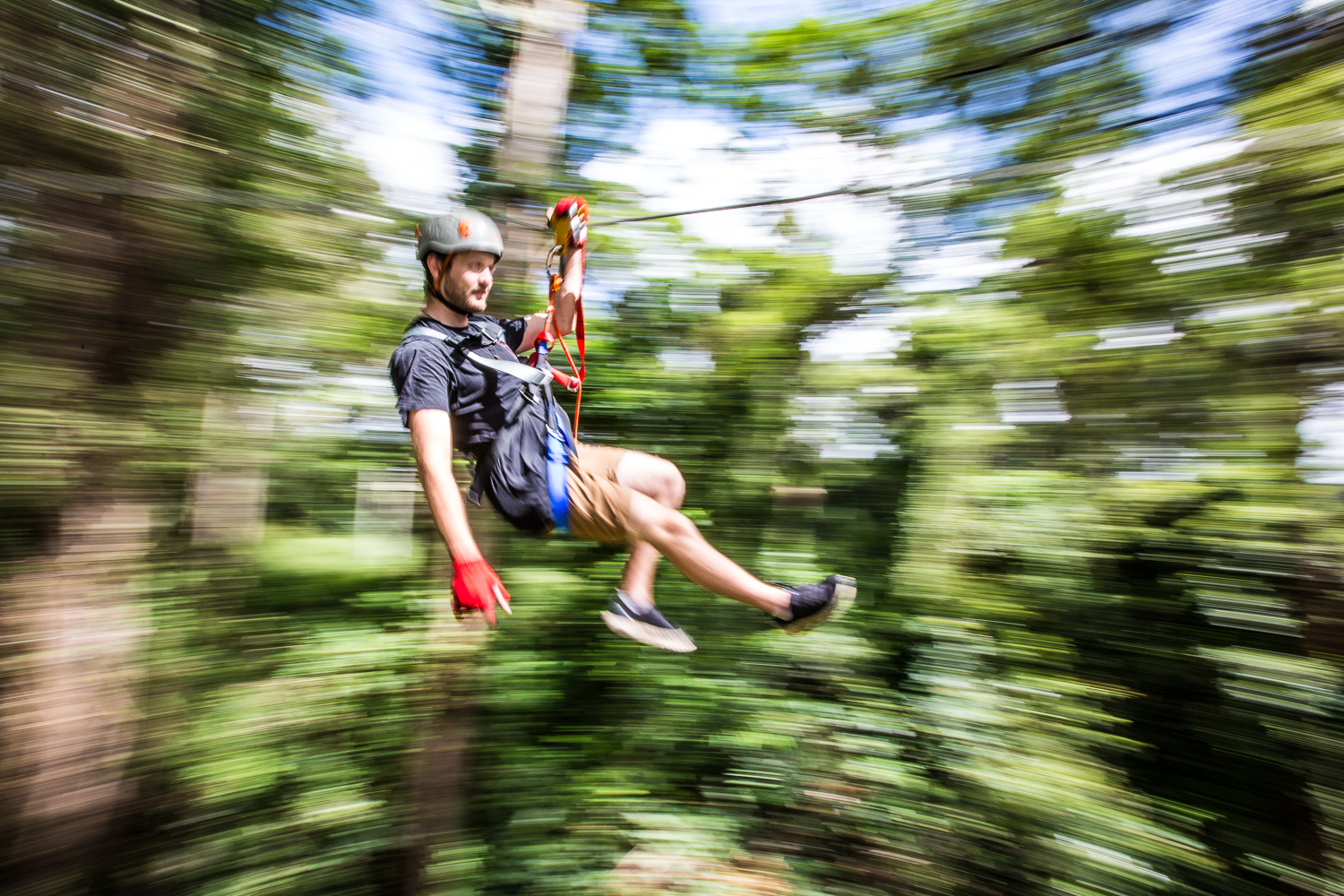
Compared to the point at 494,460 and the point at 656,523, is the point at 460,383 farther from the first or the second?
the point at 656,523

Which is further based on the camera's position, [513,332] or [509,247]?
[509,247]

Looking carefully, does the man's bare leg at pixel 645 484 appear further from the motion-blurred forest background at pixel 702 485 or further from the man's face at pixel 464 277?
the motion-blurred forest background at pixel 702 485

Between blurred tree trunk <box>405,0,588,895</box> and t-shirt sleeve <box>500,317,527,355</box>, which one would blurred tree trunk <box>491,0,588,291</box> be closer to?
blurred tree trunk <box>405,0,588,895</box>

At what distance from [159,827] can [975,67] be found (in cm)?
650

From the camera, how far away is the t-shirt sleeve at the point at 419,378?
6.65 ft

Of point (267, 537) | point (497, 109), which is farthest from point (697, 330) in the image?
point (267, 537)

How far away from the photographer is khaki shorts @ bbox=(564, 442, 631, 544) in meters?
2.24

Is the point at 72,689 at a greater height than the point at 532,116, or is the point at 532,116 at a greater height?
the point at 532,116

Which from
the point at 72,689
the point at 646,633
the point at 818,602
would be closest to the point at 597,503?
the point at 646,633

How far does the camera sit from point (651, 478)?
7.83 feet

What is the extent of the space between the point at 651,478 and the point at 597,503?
0.25 meters

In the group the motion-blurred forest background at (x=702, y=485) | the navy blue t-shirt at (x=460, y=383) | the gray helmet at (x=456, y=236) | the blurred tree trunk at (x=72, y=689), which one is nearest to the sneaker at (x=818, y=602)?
the navy blue t-shirt at (x=460, y=383)

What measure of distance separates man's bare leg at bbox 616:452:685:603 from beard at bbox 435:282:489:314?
2.56 feet

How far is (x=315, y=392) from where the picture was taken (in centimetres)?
365
